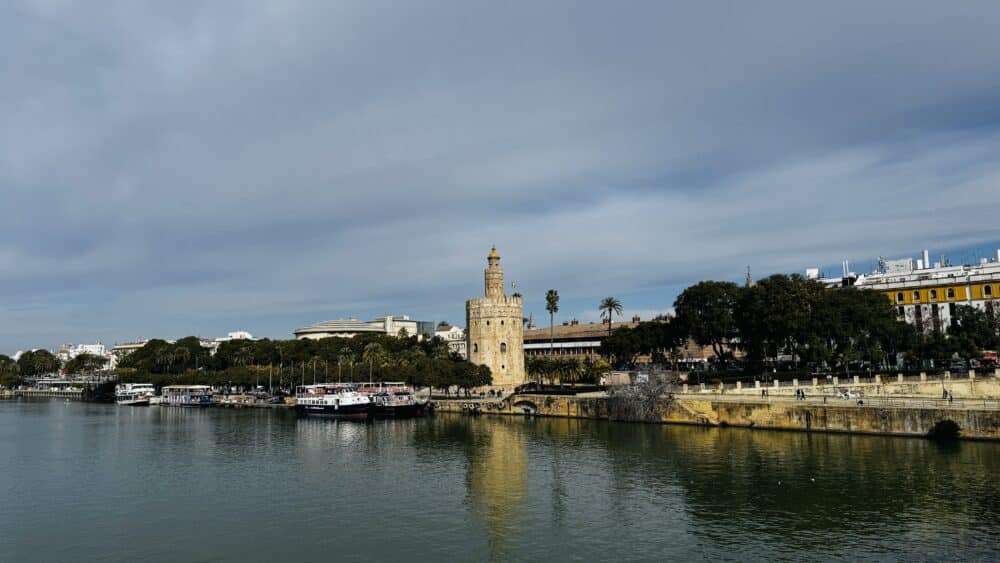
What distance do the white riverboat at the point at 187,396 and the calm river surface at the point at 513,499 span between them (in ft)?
183

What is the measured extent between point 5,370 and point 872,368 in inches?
8325

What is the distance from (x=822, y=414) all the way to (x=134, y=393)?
379ft

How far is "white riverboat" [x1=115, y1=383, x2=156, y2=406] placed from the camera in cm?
12062

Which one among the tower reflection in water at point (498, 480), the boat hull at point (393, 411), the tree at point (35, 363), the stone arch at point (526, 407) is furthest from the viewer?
the tree at point (35, 363)

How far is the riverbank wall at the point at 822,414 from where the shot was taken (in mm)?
47812

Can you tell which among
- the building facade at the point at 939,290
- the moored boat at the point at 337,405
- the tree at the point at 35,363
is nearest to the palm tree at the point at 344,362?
the moored boat at the point at 337,405

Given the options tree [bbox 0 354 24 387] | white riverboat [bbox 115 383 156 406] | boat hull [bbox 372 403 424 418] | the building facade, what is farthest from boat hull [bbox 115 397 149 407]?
the building facade

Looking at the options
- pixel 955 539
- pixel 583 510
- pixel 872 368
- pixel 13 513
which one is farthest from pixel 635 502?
pixel 872 368

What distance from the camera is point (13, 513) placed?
34375mm

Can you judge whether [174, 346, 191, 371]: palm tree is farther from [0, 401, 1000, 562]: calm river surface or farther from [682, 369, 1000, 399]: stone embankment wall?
[682, 369, 1000, 399]: stone embankment wall

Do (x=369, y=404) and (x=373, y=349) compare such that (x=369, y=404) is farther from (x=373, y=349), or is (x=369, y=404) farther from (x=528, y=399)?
A: (x=373, y=349)

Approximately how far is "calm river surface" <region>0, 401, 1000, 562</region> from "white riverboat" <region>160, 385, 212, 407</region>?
5582 cm

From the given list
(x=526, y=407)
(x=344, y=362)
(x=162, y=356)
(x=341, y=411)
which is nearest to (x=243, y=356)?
(x=162, y=356)

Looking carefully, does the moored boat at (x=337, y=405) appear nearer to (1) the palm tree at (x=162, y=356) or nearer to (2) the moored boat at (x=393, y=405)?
(2) the moored boat at (x=393, y=405)
